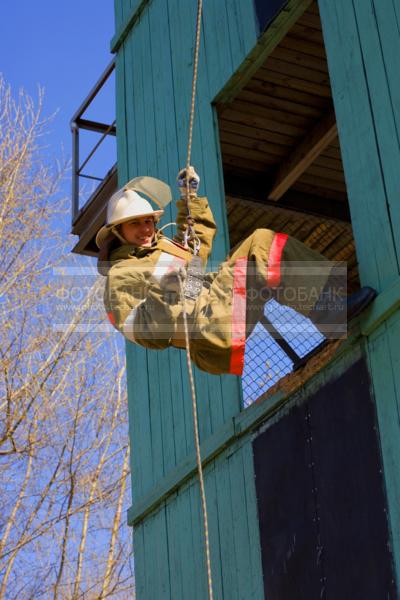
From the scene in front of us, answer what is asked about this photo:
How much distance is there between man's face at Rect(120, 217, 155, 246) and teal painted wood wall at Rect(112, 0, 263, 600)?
95 centimetres

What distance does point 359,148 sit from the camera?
6273mm

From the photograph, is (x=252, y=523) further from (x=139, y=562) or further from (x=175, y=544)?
(x=139, y=562)

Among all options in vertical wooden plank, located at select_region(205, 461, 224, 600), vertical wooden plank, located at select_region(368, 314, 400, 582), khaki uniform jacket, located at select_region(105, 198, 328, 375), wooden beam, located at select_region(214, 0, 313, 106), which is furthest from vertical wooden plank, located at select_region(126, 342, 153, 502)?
vertical wooden plank, located at select_region(368, 314, 400, 582)

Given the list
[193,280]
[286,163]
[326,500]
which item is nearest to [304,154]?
[286,163]

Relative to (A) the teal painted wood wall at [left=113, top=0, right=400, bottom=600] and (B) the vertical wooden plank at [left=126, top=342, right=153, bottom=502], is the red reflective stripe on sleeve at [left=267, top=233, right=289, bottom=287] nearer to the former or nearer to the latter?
(A) the teal painted wood wall at [left=113, top=0, right=400, bottom=600]

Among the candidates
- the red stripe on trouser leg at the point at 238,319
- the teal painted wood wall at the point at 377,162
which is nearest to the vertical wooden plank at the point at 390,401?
the teal painted wood wall at the point at 377,162

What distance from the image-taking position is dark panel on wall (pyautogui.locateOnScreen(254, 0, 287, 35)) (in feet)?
24.1

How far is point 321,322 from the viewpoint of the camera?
235 inches

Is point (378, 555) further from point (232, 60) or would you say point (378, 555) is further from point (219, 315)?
point (232, 60)

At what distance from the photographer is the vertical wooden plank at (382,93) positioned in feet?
19.5

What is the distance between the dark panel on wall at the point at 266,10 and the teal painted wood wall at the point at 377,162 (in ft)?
1.86

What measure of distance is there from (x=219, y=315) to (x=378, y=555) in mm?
1588

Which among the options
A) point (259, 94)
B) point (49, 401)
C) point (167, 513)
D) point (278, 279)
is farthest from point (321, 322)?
point (49, 401)

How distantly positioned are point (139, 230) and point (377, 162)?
1.64m
